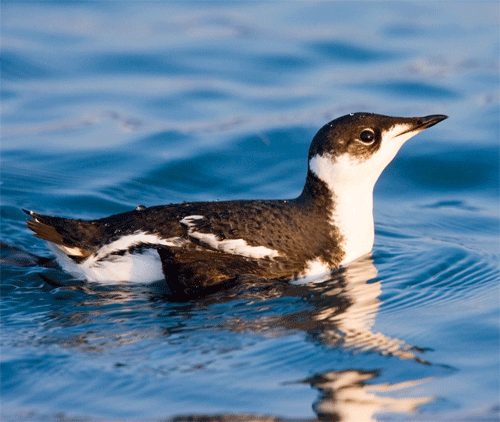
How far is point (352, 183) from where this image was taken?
7.70 meters

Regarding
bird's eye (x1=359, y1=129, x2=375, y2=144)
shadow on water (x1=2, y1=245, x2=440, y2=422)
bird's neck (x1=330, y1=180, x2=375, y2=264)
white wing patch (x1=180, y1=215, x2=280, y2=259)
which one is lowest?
shadow on water (x1=2, y1=245, x2=440, y2=422)

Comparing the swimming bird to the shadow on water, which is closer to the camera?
the shadow on water

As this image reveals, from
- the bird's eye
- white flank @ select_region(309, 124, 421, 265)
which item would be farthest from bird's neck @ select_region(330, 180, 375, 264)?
the bird's eye

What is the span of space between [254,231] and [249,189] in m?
3.70

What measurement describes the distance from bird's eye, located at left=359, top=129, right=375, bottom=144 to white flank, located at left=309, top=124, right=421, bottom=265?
0.35 feet

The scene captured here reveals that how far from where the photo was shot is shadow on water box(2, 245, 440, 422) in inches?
240

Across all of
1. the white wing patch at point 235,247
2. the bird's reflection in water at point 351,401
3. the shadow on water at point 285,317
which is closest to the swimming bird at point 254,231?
the white wing patch at point 235,247

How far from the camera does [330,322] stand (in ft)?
22.9

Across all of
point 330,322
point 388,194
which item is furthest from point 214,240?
point 388,194

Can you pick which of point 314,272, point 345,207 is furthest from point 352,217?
point 314,272

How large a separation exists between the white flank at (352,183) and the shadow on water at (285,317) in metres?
0.24

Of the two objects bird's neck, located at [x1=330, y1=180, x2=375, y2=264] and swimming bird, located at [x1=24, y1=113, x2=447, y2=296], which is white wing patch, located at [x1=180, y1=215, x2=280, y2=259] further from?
bird's neck, located at [x1=330, y1=180, x2=375, y2=264]

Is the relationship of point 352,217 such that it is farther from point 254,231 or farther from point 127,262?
point 127,262

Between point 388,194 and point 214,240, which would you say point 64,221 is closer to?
point 214,240
